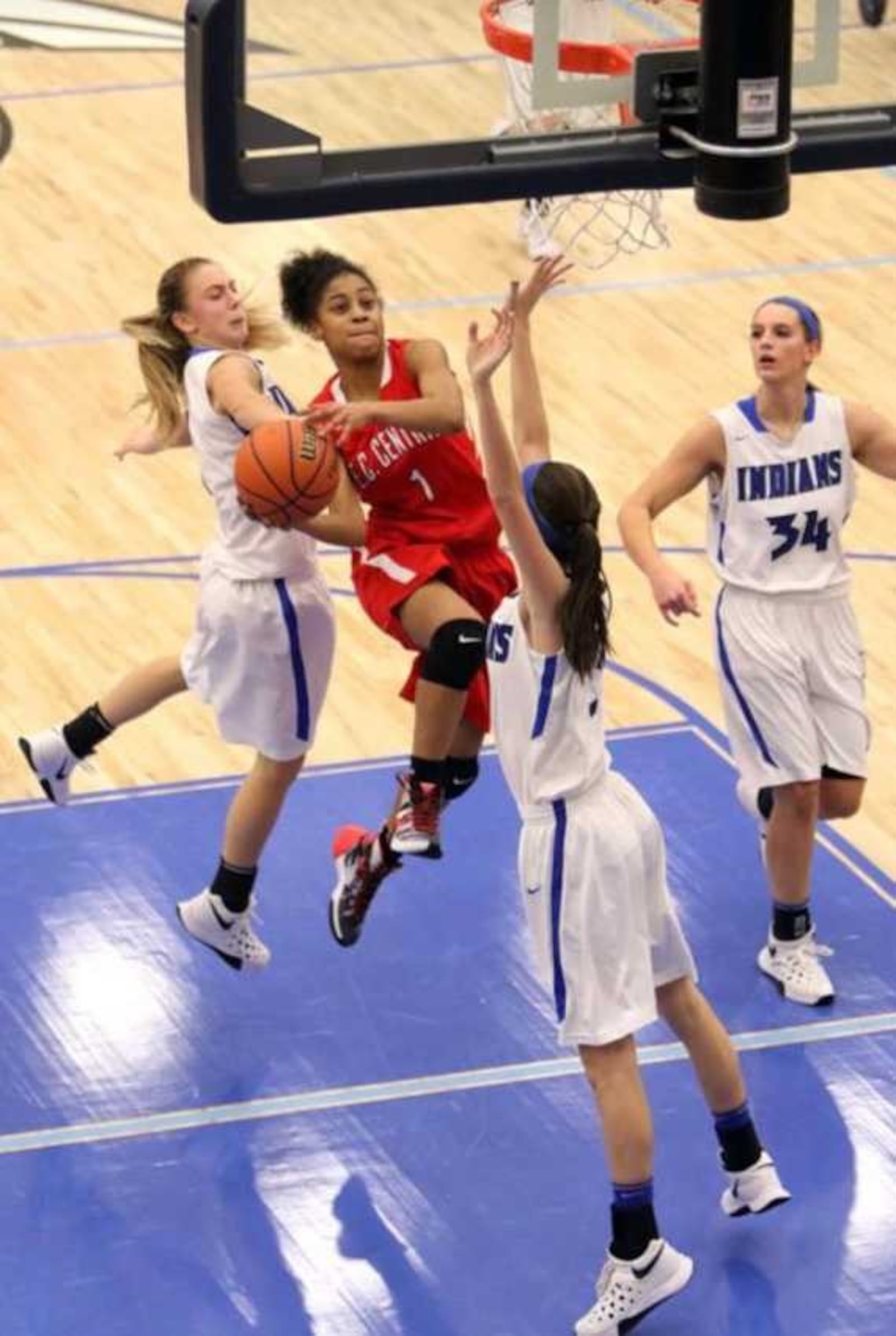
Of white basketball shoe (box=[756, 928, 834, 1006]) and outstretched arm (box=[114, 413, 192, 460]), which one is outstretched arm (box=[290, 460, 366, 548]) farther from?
white basketball shoe (box=[756, 928, 834, 1006])

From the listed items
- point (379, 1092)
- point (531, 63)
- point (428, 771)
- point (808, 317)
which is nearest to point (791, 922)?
point (428, 771)

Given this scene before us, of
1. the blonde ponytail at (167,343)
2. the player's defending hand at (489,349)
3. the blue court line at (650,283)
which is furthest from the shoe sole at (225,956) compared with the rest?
the blue court line at (650,283)

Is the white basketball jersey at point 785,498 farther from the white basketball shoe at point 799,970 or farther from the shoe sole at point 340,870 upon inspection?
the shoe sole at point 340,870

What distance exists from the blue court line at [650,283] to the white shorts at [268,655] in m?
5.41

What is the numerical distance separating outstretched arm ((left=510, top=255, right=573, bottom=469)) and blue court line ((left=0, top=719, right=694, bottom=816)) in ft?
8.00

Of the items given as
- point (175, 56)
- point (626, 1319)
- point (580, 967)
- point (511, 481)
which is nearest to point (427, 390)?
point (511, 481)

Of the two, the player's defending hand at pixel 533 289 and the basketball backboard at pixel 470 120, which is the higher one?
the basketball backboard at pixel 470 120

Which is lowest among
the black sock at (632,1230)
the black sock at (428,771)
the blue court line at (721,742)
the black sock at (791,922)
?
the blue court line at (721,742)

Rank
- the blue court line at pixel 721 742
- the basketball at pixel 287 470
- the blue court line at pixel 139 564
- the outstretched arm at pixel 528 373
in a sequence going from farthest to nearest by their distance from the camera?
1. the blue court line at pixel 139 564
2. the blue court line at pixel 721 742
3. the basketball at pixel 287 470
4. the outstretched arm at pixel 528 373

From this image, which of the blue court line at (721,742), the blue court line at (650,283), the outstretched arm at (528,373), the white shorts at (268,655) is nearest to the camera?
the outstretched arm at (528,373)

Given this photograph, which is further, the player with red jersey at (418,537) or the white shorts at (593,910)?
the player with red jersey at (418,537)

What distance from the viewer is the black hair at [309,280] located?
7504 mm

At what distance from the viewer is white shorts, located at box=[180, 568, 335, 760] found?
7.70 meters

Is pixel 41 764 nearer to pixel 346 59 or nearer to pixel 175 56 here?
pixel 346 59
